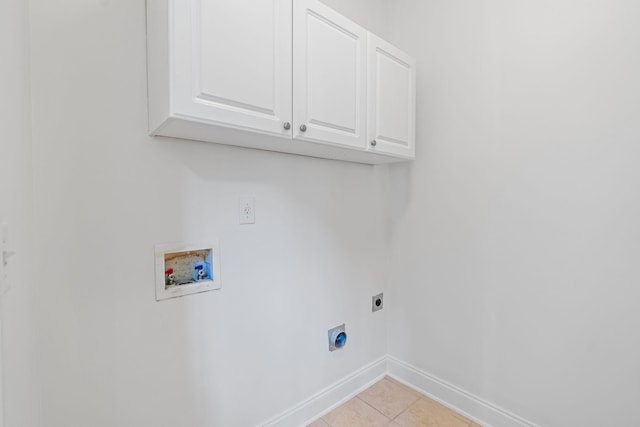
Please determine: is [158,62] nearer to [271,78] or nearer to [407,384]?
[271,78]

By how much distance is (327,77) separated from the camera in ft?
4.19

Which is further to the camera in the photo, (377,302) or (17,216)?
(377,302)

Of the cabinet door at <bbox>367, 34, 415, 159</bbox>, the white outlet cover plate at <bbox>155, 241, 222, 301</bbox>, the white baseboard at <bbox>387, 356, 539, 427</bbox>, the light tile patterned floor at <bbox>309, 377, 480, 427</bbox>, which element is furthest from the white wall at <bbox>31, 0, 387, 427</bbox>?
the white baseboard at <bbox>387, 356, 539, 427</bbox>

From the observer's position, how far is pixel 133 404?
3.52 ft

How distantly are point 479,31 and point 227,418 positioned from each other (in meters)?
2.32

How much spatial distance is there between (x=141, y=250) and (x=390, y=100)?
1.36m

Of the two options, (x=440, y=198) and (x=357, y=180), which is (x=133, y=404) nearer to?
(x=357, y=180)

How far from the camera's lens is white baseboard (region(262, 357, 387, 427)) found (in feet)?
5.01

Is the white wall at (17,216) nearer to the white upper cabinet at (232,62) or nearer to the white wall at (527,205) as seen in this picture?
the white upper cabinet at (232,62)

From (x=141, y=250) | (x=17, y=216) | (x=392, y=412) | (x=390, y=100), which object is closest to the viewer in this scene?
(x=17, y=216)

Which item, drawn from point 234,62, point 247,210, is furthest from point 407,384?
point 234,62

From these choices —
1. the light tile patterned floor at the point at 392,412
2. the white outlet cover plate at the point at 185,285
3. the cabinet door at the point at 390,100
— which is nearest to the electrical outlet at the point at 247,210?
the white outlet cover plate at the point at 185,285

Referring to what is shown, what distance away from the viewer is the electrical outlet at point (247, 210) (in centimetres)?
133

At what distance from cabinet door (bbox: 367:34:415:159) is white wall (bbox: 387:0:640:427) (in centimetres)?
20
